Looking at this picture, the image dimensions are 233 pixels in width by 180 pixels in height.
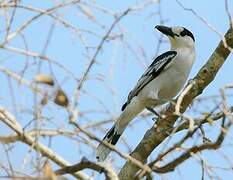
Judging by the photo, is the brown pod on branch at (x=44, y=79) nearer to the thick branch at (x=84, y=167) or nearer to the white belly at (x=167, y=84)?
the thick branch at (x=84, y=167)

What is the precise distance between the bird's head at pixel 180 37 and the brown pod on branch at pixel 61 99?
2558 mm

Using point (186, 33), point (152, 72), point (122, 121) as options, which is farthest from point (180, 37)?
point (122, 121)

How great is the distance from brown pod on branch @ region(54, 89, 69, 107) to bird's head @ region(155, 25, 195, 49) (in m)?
2.56

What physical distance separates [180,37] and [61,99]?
8.96ft

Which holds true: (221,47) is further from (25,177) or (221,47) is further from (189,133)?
(25,177)

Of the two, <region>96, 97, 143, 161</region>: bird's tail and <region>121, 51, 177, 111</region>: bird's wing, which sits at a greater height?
<region>121, 51, 177, 111</region>: bird's wing

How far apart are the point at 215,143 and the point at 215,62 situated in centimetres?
152

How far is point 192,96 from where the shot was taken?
11.5ft

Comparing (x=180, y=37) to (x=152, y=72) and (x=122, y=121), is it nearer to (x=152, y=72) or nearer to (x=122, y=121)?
(x=152, y=72)

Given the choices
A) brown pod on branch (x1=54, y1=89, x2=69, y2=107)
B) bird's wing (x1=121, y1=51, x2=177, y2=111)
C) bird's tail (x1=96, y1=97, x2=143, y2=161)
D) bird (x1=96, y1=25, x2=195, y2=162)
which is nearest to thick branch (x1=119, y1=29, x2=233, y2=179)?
bird's tail (x1=96, y1=97, x2=143, y2=161)

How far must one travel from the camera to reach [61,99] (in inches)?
91.4

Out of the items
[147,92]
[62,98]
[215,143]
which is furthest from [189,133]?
[147,92]

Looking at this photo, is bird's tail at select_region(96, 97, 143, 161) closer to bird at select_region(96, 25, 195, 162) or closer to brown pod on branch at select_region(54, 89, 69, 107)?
bird at select_region(96, 25, 195, 162)

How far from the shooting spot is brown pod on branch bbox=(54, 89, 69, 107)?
7.54 ft
